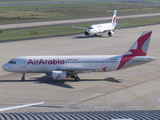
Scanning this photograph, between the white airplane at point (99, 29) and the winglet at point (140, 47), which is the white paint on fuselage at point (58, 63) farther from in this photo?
the white airplane at point (99, 29)

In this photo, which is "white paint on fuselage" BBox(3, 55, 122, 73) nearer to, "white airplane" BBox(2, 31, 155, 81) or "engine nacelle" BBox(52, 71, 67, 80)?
"white airplane" BBox(2, 31, 155, 81)

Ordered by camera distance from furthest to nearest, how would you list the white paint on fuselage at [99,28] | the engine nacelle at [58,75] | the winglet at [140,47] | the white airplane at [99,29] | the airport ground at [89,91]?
the white airplane at [99,29] → the white paint on fuselage at [99,28] → the winglet at [140,47] → the engine nacelle at [58,75] → the airport ground at [89,91]

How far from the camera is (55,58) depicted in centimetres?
5000

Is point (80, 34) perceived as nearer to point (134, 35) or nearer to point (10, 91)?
point (134, 35)

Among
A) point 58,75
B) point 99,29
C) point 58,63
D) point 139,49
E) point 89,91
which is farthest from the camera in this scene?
point 99,29

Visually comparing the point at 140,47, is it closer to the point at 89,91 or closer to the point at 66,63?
the point at 66,63

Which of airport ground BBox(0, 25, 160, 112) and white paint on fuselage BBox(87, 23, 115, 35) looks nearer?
airport ground BBox(0, 25, 160, 112)

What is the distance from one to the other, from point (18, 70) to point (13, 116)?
2856 centimetres

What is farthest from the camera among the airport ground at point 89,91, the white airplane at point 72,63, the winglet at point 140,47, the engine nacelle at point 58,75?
the winglet at point 140,47

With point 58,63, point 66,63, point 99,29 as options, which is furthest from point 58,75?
point 99,29

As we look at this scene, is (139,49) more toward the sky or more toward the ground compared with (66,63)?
more toward the sky

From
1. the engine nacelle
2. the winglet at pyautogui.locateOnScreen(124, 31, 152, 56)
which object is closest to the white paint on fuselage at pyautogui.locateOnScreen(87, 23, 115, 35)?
the winglet at pyautogui.locateOnScreen(124, 31, 152, 56)

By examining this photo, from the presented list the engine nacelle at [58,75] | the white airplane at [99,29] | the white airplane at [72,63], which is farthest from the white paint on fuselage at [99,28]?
the engine nacelle at [58,75]

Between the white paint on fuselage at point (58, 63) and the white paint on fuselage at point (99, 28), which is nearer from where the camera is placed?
the white paint on fuselage at point (58, 63)
